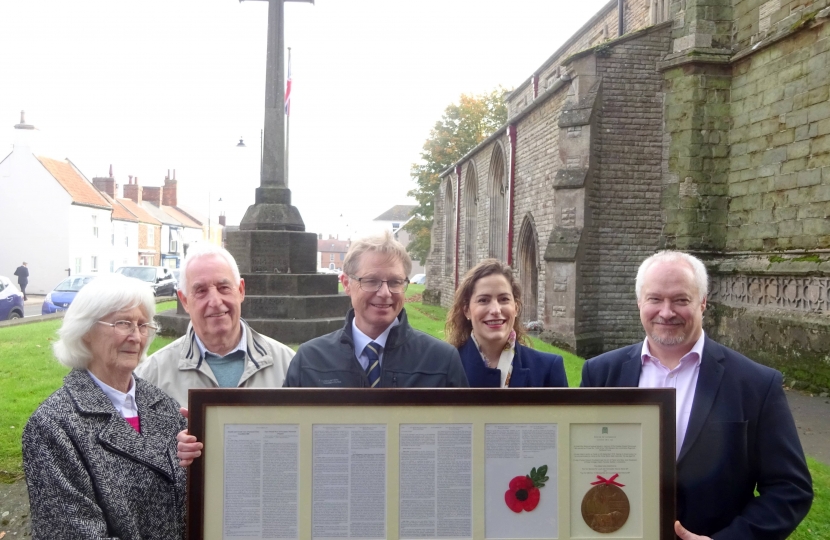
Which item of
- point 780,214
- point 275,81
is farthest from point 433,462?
point 780,214

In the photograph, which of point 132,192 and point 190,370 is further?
point 132,192

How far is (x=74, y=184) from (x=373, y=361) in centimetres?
4929

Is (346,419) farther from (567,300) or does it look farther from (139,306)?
(567,300)

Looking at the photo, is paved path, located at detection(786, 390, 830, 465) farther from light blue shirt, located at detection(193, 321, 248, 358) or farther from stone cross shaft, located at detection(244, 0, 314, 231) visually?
stone cross shaft, located at detection(244, 0, 314, 231)

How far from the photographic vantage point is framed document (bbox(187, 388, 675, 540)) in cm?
229

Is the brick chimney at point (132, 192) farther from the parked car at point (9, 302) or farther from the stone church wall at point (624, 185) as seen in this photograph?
the stone church wall at point (624, 185)

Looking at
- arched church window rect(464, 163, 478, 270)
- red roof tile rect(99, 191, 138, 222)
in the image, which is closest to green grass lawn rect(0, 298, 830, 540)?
arched church window rect(464, 163, 478, 270)

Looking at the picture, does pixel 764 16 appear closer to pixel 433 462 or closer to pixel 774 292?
pixel 774 292

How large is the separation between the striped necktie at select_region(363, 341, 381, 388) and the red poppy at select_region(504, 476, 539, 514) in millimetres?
694

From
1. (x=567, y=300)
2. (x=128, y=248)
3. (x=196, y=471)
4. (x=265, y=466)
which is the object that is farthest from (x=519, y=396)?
(x=128, y=248)

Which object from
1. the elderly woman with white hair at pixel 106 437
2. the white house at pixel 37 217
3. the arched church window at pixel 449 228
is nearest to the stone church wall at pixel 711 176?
the elderly woman with white hair at pixel 106 437

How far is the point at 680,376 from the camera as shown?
2.71 meters

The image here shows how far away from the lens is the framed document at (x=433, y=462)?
2291 mm

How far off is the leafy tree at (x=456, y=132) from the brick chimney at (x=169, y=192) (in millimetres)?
34034
